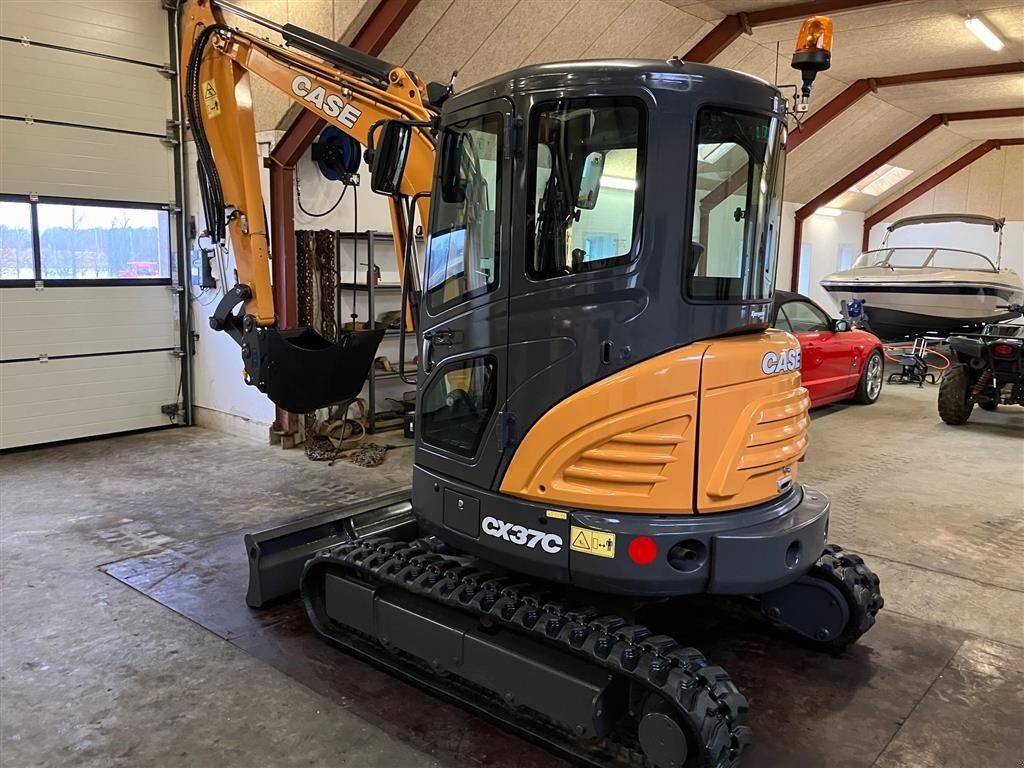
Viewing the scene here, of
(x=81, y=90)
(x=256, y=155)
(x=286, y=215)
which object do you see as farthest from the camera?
(x=81, y=90)

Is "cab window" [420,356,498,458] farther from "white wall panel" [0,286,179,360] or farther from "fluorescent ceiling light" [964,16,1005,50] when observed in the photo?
"fluorescent ceiling light" [964,16,1005,50]

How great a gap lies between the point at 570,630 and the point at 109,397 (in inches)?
272

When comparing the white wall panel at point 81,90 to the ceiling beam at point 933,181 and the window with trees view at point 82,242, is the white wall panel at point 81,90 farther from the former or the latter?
the ceiling beam at point 933,181

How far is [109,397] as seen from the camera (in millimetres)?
8391

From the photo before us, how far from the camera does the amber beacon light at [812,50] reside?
316cm

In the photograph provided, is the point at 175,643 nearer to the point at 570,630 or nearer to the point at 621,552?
the point at 570,630

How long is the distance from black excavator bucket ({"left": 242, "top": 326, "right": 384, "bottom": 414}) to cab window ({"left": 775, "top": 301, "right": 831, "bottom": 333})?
5430mm

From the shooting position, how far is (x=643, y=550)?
296 cm

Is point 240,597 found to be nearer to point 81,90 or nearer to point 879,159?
point 81,90

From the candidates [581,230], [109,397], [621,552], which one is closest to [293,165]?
[109,397]

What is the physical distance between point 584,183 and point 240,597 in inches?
118

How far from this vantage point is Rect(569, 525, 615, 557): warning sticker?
3.00 m

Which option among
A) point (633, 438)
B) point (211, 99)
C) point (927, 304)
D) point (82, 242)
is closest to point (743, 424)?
point (633, 438)

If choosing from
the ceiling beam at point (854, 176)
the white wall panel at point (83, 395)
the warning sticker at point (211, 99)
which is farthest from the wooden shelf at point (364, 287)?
the ceiling beam at point (854, 176)
